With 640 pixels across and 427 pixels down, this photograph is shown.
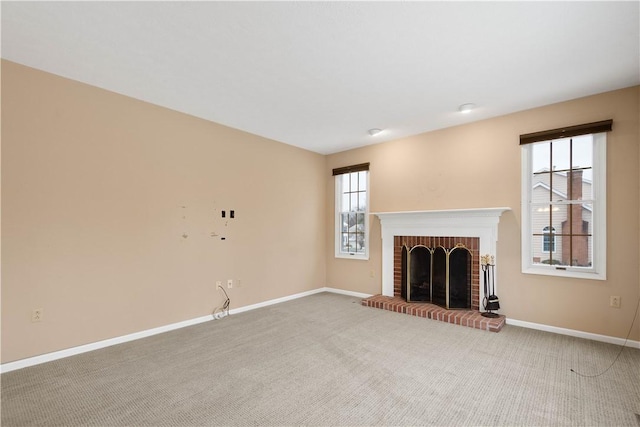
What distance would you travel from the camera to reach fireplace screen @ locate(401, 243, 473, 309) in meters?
4.20

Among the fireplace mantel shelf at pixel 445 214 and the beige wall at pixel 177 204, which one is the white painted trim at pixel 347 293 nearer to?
the beige wall at pixel 177 204

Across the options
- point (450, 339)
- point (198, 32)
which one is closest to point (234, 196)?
point (198, 32)

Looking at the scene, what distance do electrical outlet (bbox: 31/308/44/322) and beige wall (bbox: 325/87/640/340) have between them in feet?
13.4

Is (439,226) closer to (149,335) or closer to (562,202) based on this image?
(562,202)

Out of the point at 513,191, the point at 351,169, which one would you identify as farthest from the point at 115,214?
the point at 513,191

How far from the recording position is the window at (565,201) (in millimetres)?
3311

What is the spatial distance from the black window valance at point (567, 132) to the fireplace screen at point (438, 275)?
1.55 metres

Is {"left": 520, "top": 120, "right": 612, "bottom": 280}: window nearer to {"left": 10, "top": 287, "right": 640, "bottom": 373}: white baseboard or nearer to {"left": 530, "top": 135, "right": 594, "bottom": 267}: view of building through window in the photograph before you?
{"left": 530, "top": 135, "right": 594, "bottom": 267}: view of building through window

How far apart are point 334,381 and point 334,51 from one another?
2646mm

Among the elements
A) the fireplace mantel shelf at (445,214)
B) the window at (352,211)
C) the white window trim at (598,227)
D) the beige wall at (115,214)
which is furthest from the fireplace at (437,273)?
the beige wall at (115,214)

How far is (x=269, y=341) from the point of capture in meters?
3.28

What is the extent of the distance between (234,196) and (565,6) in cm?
387

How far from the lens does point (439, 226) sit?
4426mm

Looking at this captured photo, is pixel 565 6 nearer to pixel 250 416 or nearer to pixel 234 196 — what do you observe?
pixel 250 416
